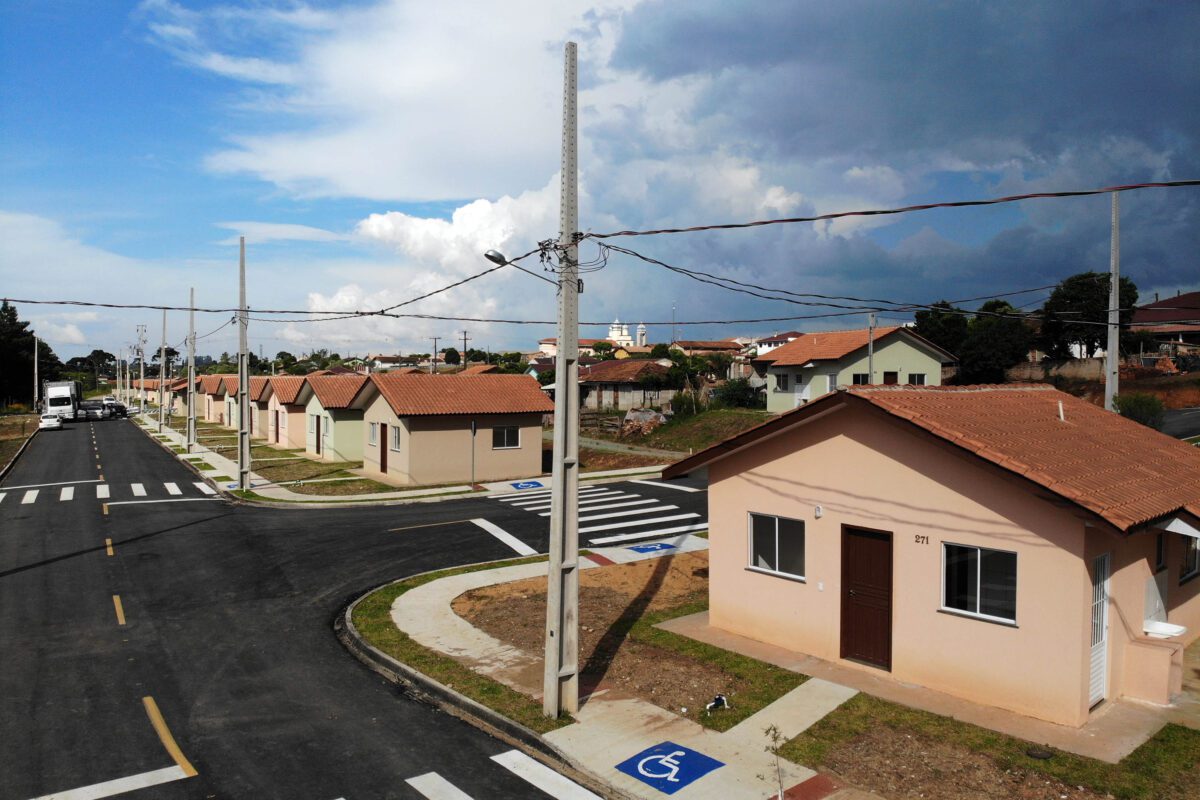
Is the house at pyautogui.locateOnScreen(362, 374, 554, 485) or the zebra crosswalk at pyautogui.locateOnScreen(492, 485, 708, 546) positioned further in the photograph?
the house at pyautogui.locateOnScreen(362, 374, 554, 485)

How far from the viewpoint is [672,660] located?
12.5 metres

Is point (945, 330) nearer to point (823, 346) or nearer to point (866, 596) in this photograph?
point (823, 346)

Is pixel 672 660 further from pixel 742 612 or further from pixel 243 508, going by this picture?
pixel 243 508

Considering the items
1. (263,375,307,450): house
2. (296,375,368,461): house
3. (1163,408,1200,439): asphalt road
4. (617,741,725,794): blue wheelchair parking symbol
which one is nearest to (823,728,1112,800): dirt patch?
(617,741,725,794): blue wheelchair parking symbol

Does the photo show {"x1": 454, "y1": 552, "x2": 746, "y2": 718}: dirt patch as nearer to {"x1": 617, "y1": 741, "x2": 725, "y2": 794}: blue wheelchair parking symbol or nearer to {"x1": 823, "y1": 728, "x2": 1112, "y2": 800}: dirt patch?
{"x1": 617, "y1": 741, "x2": 725, "y2": 794}: blue wheelchair parking symbol

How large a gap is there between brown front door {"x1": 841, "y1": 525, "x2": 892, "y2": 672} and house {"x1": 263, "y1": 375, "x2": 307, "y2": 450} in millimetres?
38604

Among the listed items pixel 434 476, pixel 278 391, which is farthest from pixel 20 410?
pixel 434 476

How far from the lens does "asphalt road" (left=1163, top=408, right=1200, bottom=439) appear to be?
35312 millimetres

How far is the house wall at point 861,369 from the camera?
4678 cm

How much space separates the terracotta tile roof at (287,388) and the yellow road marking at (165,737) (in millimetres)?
36543

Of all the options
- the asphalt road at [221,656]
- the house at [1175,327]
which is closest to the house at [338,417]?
the asphalt road at [221,656]

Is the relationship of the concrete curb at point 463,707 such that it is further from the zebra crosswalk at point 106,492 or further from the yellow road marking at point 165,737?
the zebra crosswalk at point 106,492

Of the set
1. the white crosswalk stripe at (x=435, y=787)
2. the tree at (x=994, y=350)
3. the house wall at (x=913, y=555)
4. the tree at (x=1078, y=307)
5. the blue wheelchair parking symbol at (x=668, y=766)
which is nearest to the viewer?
the white crosswalk stripe at (x=435, y=787)

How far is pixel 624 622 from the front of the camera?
14531 mm
